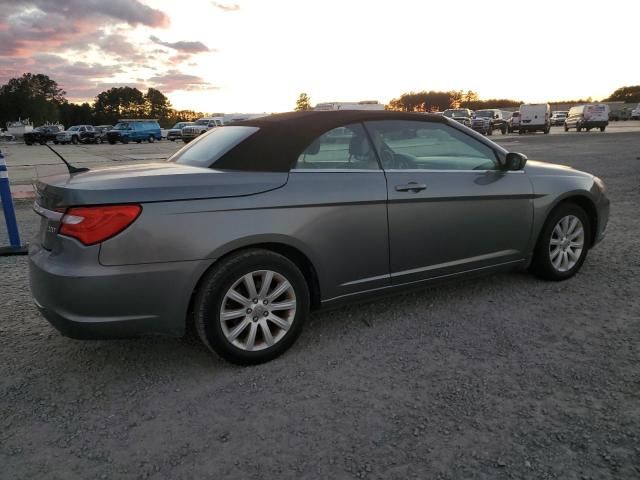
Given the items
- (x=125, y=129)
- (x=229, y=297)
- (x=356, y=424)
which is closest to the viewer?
(x=356, y=424)

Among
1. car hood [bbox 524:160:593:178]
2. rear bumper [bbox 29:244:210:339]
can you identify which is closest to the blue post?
rear bumper [bbox 29:244:210:339]

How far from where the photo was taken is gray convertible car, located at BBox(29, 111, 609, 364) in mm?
2713

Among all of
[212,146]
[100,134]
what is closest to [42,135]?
[100,134]

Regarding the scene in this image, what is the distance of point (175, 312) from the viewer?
2.85 m

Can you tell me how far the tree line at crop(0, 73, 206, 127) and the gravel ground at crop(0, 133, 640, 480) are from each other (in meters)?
112

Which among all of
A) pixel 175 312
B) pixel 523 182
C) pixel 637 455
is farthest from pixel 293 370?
pixel 523 182

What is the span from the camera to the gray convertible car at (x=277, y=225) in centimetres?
271

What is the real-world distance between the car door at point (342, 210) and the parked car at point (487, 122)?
113ft

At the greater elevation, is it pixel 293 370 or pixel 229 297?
pixel 229 297

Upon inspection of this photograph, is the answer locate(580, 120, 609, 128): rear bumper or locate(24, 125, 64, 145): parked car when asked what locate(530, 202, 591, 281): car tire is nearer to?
locate(580, 120, 609, 128): rear bumper

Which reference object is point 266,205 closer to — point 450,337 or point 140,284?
point 140,284

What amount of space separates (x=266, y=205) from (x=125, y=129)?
40574 mm

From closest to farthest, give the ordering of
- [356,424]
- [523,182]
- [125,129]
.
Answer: [356,424] < [523,182] < [125,129]

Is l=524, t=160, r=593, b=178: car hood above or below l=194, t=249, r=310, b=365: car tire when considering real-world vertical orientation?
above
